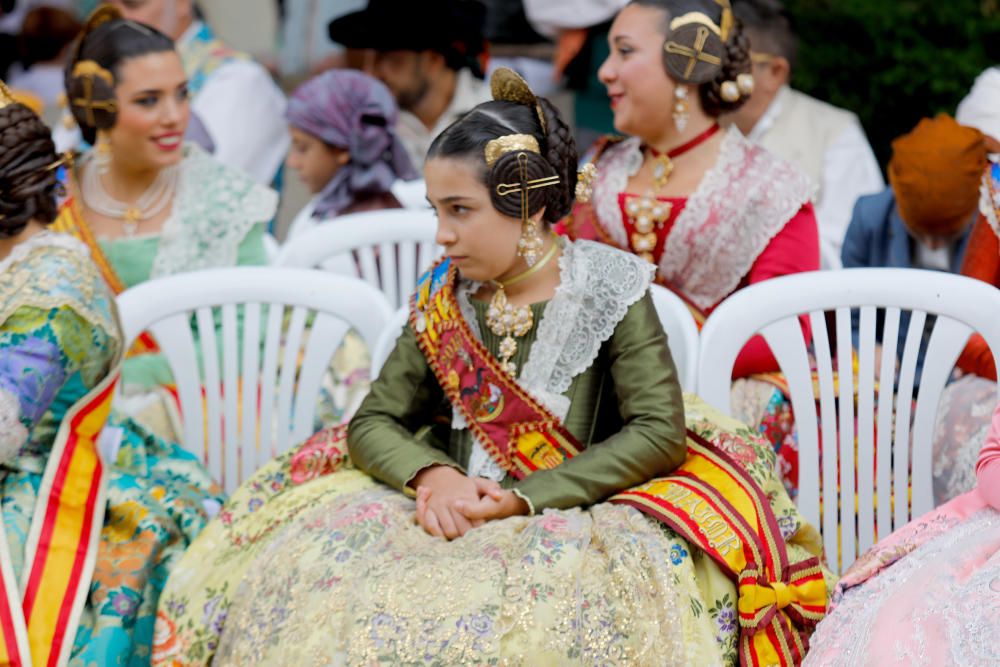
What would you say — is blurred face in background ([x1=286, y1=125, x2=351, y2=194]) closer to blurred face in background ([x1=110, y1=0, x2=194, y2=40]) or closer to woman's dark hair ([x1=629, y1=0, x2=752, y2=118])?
blurred face in background ([x1=110, y1=0, x2=194, y2=40])

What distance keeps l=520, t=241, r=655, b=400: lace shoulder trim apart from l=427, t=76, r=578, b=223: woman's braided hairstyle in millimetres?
161

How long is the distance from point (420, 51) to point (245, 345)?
2.49 metres

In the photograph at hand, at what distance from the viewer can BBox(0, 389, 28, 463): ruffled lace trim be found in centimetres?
307

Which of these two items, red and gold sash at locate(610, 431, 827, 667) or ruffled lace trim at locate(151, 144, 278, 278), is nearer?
red and gold sash at locate(610, 431, 827, 667)

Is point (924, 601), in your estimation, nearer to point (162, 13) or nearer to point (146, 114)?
point (146, 114)

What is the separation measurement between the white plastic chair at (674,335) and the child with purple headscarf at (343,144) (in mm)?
1754

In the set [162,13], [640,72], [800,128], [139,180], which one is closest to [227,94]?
[162,13]

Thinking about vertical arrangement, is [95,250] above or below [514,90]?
below

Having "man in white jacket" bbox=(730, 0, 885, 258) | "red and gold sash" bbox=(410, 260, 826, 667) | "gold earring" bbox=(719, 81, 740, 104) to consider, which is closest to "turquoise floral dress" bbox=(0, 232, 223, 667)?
"red and gold sash" bbox=(410, 260, 826, 667)

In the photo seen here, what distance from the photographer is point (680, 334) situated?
140 inches

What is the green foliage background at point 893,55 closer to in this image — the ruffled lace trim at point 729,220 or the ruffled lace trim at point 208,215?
the ruffled lace trim at point 729,220

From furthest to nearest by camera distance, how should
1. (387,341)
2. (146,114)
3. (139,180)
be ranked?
(139,180) → (146,114) → (387,341)

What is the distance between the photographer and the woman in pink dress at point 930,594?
2.47m

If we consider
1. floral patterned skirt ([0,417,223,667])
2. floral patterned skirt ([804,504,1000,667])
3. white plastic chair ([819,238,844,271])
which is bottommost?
floral patterned skirt ([0,417,223,667])
